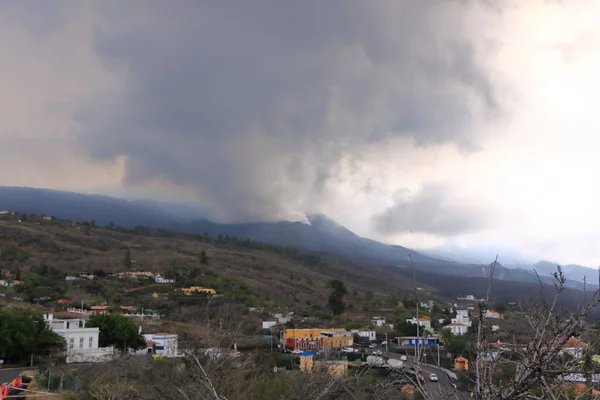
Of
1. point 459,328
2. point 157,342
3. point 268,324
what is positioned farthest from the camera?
point 459,328

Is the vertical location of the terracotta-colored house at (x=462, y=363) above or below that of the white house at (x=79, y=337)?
above

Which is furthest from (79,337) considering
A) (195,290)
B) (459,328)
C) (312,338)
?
(459,328)

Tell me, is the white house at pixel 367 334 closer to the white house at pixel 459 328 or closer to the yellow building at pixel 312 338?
the yellow building at pixel 312 338

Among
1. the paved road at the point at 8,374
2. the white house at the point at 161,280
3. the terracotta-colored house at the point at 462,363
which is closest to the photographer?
the terracotta-colored house at the point at 462,363

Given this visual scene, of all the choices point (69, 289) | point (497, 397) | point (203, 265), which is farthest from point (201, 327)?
point (203, 265)

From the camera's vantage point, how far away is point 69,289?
53938 mm

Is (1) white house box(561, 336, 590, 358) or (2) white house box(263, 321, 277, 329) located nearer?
(1) white house box(561, 336, 590, 358)

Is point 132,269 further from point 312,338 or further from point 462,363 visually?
point 462,363

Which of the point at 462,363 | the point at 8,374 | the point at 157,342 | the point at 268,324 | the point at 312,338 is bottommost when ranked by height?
the point at 268,324

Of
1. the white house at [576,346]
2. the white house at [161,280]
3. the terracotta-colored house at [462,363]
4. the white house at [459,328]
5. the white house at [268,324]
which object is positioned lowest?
the white house at [268,324]

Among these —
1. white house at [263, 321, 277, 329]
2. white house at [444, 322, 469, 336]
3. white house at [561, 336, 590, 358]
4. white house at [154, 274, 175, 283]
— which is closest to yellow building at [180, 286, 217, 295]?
white house at [154, 274, 175, 283]

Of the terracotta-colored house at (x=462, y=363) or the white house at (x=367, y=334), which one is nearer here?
the terracotta-colored house at (x=462, y=363)

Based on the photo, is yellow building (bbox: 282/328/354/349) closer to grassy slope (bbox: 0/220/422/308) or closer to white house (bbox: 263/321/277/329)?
white house (bbox: 263/321/277/329)

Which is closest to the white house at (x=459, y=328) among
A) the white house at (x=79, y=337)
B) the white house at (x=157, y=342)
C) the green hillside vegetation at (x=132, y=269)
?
the green hillside vegetation at (x=132, y=269)
